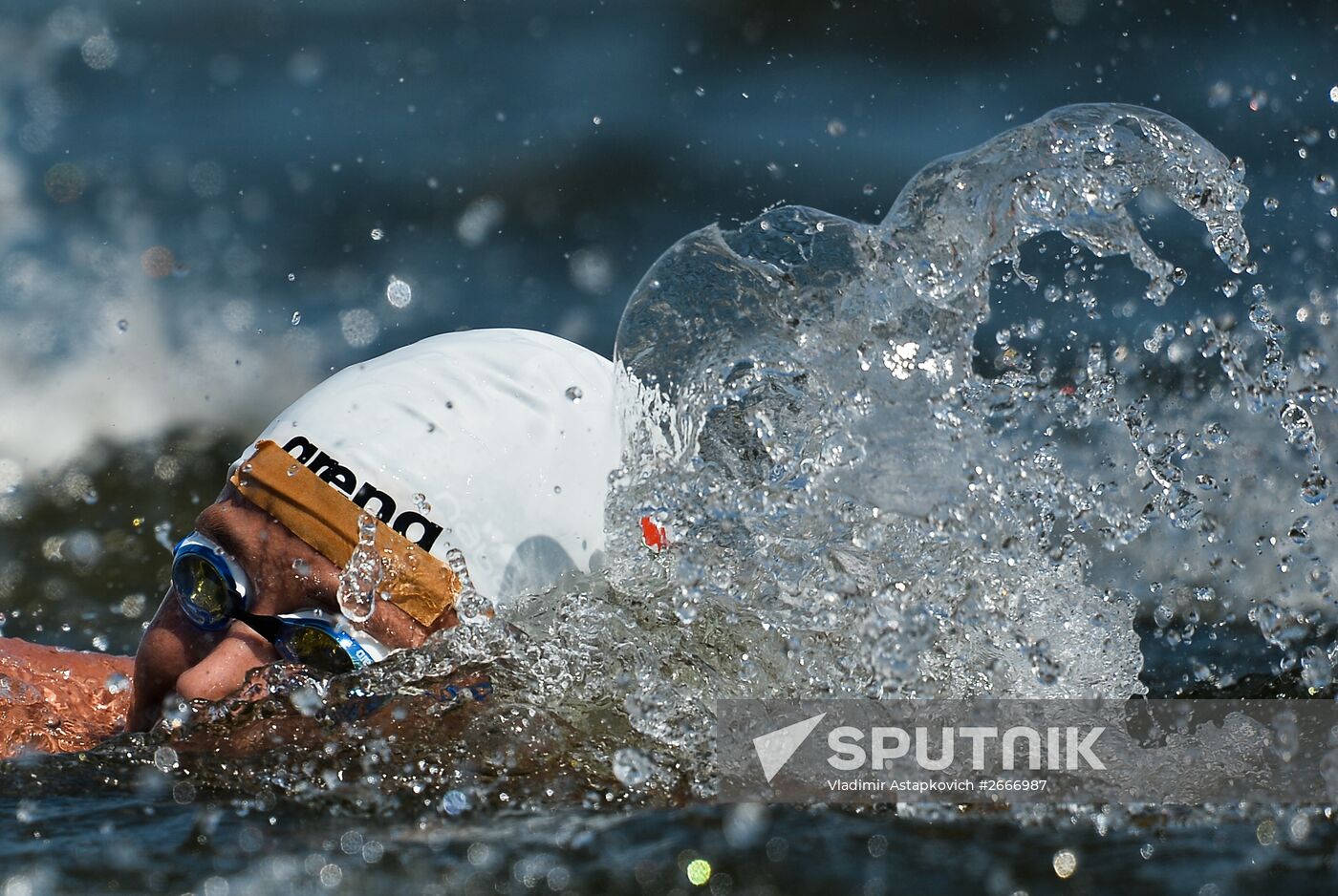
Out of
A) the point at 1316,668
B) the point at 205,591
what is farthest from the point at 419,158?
the point at 1316,668

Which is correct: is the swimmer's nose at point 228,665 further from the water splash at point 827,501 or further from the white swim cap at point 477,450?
the white swim cap at point 477,450

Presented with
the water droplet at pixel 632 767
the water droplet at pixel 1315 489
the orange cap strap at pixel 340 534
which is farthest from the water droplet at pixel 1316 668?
the orange cap strap at pixel 340 534

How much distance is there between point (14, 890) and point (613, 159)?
593 cm

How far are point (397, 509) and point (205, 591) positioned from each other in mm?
393

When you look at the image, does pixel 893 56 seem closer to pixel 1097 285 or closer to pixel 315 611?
pixel 1097 285

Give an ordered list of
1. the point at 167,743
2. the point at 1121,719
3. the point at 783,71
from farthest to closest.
Result: the point at 783,71
the point at 1121,719
the point at 167,743

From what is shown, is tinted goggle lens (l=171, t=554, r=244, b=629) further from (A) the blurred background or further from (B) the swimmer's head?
(A) the blurred background

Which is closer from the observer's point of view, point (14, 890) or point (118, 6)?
point (14, 890)

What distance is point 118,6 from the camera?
8242 mm

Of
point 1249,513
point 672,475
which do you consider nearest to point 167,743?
point 672,475

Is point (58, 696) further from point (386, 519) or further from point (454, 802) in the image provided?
point (454, 802)

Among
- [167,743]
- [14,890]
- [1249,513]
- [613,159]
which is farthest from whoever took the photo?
[613,159]

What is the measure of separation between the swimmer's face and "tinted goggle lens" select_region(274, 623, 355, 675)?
1.7 inches

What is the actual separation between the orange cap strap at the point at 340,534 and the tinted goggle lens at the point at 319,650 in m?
0.12
